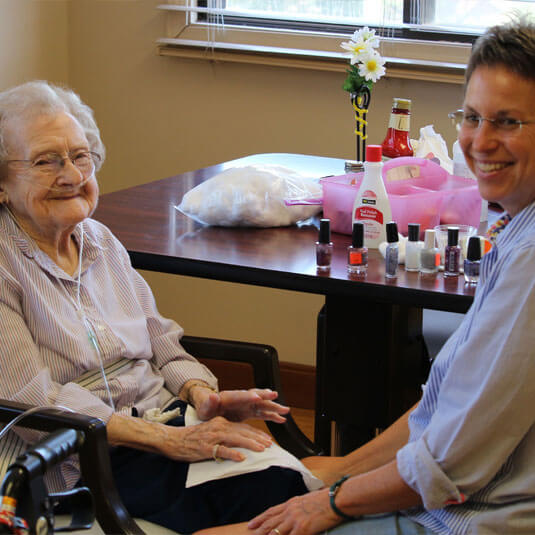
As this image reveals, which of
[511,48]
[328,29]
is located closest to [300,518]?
[511,48]

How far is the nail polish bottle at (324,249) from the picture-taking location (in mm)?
1720

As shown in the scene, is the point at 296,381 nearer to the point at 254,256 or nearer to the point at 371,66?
the point at 371,66

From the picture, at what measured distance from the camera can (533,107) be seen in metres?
1.15

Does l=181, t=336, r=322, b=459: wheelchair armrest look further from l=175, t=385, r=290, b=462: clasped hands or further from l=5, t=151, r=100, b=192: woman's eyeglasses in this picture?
l=5, t=151, r=100, b=192: woman's eyeglasses

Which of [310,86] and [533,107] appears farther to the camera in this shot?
[310,86]

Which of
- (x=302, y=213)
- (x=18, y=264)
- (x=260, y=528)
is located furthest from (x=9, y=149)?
(x=260, y=528)

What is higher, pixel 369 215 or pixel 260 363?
pixel 369 215

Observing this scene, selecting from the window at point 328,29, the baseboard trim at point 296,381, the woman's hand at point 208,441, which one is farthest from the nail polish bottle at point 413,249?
the baseboard trim at point 296,381

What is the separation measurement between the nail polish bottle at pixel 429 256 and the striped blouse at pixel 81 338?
1.70 ft

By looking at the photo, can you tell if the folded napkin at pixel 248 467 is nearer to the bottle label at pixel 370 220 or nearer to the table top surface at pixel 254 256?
the table top surface at pixel 254 256

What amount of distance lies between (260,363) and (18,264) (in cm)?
54

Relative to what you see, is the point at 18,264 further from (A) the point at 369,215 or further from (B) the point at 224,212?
(A) the point at 369,215

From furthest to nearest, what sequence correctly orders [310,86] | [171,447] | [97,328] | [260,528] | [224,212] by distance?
[310,86]
[224,212]
[97,328]
[171,447]
[260,528]

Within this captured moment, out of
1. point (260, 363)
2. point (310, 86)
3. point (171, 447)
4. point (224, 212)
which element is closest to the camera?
point (171, 447)
